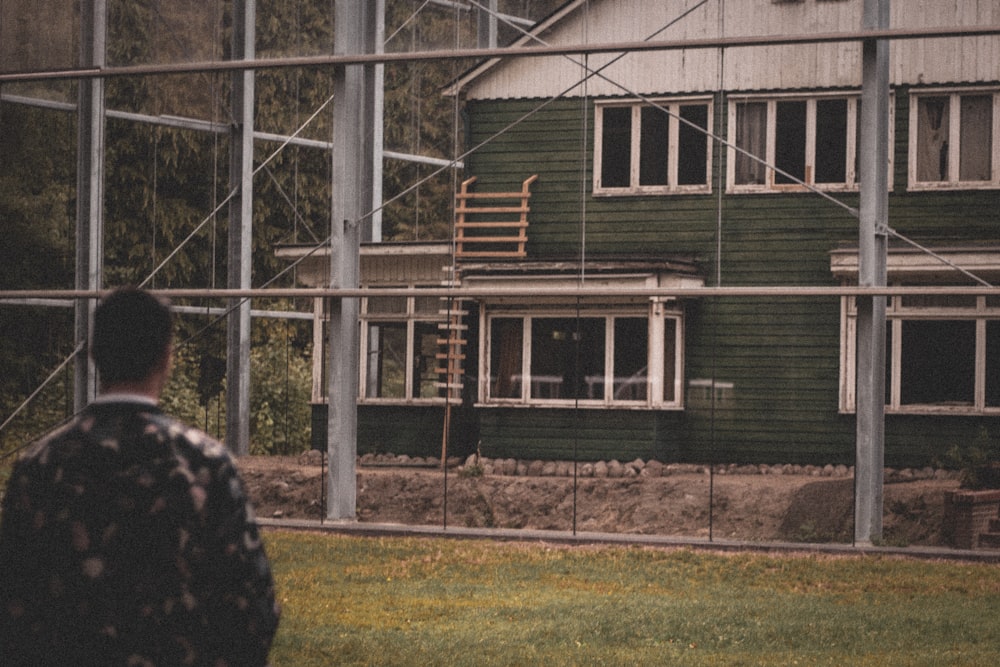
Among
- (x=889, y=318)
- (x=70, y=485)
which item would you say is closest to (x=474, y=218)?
(x=889, y=318)

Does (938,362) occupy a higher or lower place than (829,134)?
lower

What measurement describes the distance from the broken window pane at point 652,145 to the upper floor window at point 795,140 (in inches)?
42.2

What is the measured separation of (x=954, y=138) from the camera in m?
20.0

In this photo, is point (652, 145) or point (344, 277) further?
point (652, 145)

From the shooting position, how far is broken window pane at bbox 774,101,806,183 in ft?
66.4

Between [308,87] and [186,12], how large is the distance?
8737mm

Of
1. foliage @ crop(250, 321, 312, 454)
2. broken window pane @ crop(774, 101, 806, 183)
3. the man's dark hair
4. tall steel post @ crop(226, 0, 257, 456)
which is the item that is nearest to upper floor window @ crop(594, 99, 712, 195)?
broken window pane @ crop(774, 101, 806, 183)

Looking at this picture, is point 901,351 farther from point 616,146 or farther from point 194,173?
point 194,173

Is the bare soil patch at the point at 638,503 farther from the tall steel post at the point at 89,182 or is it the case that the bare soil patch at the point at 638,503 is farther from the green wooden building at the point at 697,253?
the tall steel post at the point at 89,182

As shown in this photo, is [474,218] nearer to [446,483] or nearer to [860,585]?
[446,483]

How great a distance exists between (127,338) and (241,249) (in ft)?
70.4

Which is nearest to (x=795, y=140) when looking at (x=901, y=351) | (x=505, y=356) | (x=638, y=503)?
(x=901, y=351)

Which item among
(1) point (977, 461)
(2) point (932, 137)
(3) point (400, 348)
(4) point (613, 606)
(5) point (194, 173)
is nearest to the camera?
(4) point (613, 606)

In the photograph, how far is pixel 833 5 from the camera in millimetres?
20297
